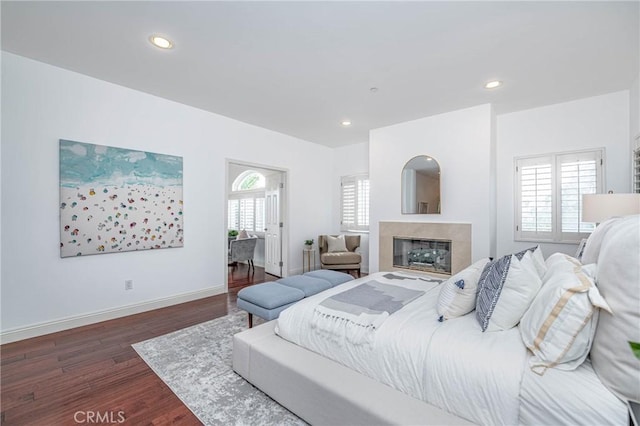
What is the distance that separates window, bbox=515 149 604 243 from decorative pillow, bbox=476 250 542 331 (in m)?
2.98

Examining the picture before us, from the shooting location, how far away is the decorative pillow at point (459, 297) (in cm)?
165

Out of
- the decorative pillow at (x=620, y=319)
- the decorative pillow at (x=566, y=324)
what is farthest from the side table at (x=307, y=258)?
the decorative pillow at (x=620, y=319)

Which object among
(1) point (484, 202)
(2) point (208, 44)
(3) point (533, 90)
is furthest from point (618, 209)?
(2) point (208, 44)

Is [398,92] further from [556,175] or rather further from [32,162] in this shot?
[32,162]

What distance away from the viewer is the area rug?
1706mm

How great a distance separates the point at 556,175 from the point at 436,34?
2825mm

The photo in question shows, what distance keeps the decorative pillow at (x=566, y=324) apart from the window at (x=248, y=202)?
6.19 m

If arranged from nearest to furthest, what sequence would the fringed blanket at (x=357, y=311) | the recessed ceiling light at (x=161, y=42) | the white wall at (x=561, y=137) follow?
1. the fringed blanket at (x=357, y=311)
2. the recessed ceiling light at (x=161, y=42)
3. the white wall at (x=561, y=137)

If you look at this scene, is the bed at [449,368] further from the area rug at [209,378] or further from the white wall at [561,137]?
the white wall at [561,137]

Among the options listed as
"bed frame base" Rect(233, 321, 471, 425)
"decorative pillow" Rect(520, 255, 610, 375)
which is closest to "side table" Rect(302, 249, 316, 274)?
"bed frame base" Rect(233, 321, 471, 425)

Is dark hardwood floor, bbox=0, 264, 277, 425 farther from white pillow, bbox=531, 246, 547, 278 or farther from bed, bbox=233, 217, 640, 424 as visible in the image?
white pillow, bbox=531, 246, 547, 278

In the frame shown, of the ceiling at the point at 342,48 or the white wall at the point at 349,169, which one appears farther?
the white wall at the point at 349,169

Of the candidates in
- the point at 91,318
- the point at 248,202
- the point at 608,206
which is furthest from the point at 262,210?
the point at 608,206

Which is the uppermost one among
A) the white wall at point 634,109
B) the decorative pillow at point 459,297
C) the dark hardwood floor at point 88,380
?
the white wall at point 634,109
